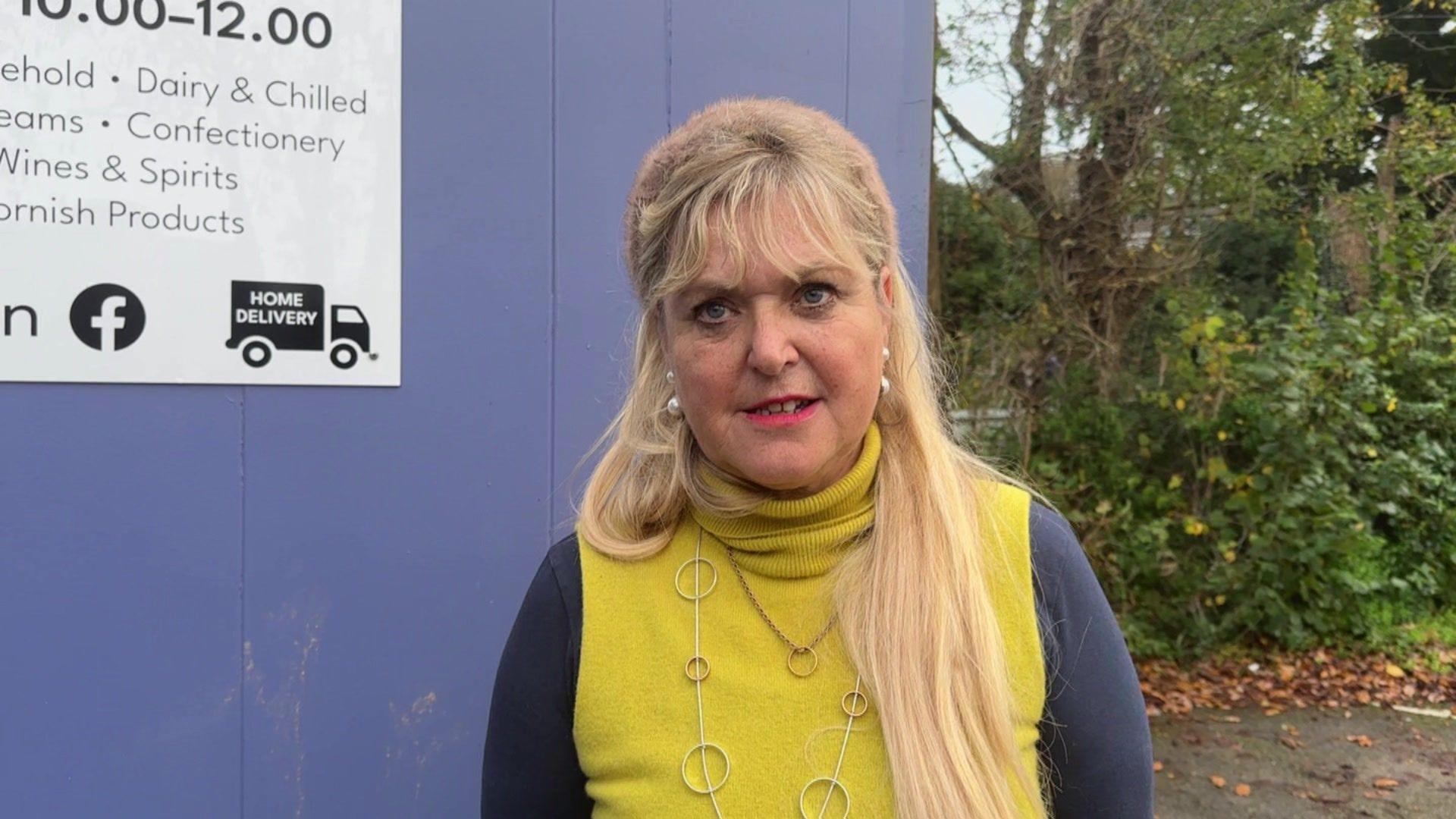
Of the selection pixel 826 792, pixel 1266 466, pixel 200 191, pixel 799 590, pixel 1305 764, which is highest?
pixel 200 191

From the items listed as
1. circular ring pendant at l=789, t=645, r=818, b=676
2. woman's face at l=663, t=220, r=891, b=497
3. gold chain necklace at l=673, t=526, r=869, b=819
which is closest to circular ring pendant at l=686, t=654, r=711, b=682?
gold chain necklace at l=673, t=526, r=869, b=819

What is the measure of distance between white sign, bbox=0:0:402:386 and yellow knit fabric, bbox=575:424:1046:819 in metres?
0.94

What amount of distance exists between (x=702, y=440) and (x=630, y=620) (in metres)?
0.26

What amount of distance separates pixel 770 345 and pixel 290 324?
3.89 feet

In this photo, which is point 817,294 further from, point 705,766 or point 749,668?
point 705,766

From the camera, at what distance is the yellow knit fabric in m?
1.28

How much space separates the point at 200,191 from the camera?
197 centimetres

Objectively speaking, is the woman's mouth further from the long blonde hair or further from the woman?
the long blonde hair

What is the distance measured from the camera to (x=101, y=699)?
192 cm

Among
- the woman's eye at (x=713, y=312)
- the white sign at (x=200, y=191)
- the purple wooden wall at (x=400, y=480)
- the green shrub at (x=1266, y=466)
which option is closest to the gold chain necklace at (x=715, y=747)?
the woman's eye at (x=713, y=312)

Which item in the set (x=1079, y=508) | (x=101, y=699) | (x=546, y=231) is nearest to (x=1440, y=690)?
(x=1079, y=508)

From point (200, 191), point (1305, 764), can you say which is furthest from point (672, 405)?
point (1305, 764)

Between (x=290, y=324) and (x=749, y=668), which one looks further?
(x=290, y=324)

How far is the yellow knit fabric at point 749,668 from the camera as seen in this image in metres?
1.28
